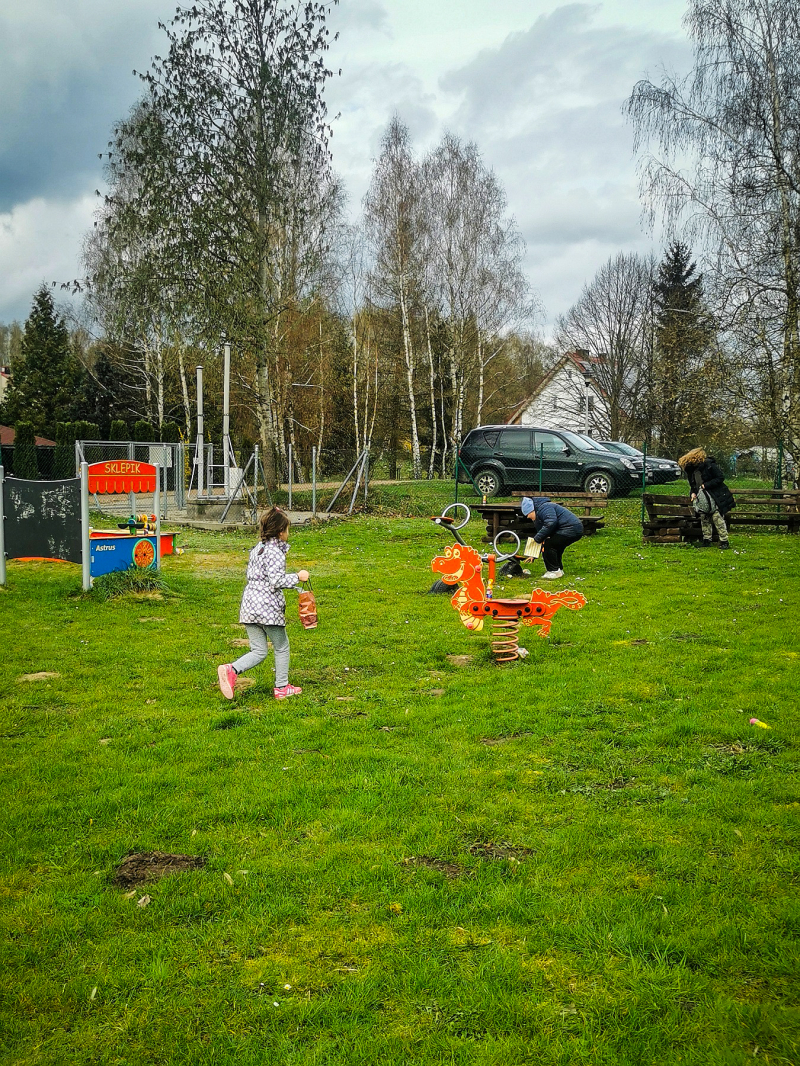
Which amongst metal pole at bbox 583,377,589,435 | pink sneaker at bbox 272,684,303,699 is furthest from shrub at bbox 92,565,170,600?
metal pole at bbox 583,377,589,435

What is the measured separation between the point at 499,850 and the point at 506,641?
346 centimetres

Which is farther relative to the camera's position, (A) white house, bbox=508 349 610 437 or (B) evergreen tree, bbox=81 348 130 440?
(B) evergreen tree, bbox=81 348 130 440

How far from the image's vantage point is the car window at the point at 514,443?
19.7 m

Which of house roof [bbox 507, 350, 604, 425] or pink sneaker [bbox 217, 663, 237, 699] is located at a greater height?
house roof [bbox 507, 350, 604, 425]

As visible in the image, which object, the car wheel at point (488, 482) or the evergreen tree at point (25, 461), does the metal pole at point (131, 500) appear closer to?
the evergreen tree at point (25, 461)

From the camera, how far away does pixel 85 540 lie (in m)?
9.95

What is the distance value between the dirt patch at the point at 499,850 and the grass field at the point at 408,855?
0.9 inches

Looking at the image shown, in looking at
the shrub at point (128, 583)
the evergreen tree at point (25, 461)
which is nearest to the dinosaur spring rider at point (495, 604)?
the shrub at point (128, 583)

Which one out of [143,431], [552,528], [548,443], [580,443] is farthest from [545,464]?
[143,431]

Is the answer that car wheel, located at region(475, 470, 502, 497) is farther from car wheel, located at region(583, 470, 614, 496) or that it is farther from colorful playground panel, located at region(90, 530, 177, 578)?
colorful playground panel, located at region(90, 530, 177, 578)

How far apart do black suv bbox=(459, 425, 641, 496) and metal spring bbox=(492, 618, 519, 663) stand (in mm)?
12181

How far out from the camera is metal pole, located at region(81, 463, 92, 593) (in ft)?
32.1

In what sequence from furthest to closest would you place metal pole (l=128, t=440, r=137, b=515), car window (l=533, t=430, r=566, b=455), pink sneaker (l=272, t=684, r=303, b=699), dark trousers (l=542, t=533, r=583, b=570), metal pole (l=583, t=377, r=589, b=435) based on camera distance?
metal pole (l=583, t=377, r=589, b=435), car window (l=533, t=430, r=566, b=455), metal pole (l=128, t=440, r=137, b=515), dark trousers (l=542, t=533, r=583, b=570), pink sneaker (l=272, t=684, r=303, b=699)

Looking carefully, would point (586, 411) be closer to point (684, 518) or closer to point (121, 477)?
point (684, 518)
